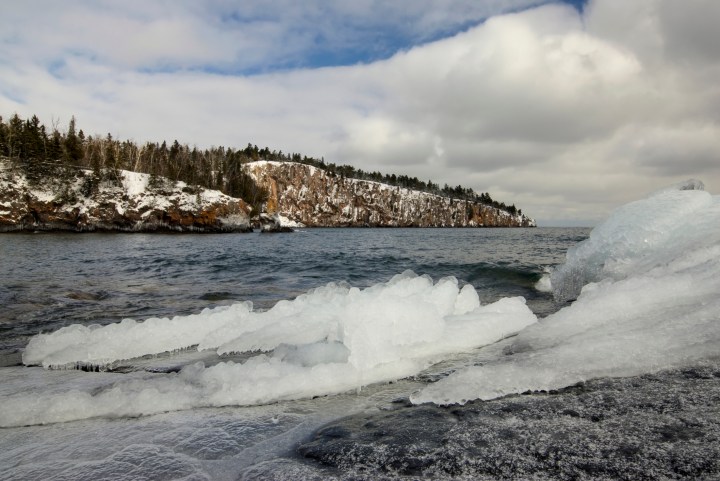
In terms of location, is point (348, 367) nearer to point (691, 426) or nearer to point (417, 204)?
point (691, 426)

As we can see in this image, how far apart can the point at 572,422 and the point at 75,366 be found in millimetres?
4738

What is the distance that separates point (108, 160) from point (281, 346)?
265 ft

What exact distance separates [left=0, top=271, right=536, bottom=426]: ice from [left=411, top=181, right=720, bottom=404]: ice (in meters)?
0.77

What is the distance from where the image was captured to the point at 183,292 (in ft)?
34.5

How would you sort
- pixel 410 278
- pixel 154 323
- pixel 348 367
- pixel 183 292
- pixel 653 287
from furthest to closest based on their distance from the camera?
pixel 183 292, pixel 410 278, pixel 154 323, pixel 653 287, pixel 348 367

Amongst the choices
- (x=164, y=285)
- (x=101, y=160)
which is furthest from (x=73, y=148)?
(x=164, y=285)

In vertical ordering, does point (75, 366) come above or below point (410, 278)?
below

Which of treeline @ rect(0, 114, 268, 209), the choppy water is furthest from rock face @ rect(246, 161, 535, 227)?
the choppy water

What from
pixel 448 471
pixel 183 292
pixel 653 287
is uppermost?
pixel 653 287

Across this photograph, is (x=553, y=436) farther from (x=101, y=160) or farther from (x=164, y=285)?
(x=101, y=160)

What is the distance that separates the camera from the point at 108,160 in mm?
71500

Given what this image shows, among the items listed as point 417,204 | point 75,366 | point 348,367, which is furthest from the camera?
point 417,204

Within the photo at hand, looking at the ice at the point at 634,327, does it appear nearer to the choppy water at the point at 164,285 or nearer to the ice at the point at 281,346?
the ice at the point at 281,346

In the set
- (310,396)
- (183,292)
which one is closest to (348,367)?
(310,396)
